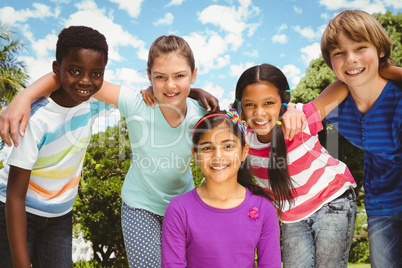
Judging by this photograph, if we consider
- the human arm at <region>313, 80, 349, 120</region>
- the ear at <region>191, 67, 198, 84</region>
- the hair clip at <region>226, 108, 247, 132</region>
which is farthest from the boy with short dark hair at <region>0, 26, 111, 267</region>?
the human arm at <region>313, 80, 349, 120</region>

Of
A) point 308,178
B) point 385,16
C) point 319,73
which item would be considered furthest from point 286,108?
point 385,16

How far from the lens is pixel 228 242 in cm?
263

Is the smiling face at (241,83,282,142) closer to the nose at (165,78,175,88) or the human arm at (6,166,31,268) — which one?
the nose at (165,78,175,88)

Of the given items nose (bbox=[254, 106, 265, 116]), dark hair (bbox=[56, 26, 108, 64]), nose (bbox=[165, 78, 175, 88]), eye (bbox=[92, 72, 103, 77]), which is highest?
dark hair (bbox=[56, 26, 108, 64])

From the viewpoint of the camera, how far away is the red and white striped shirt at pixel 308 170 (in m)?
2.99

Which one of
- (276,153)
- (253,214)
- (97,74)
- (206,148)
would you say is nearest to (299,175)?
(276,153)

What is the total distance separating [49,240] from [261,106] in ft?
6.33

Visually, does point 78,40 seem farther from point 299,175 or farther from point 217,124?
point 299,175

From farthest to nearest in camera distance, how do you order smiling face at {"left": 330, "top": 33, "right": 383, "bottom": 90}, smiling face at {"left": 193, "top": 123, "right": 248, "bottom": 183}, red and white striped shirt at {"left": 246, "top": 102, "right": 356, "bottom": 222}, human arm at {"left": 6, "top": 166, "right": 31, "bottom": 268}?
red and white striped shirt at {"left": 246, "top": 102, "right": 356, "bottom": 222}, smiling face at {"left": 330, "top": 33, "right": 383, "bottom": 90}, smiling face at {"left": 193, "top": 123, "right": 248, "bottom": 183}, human arm at {"left": 6, "top": 166, "right": 31, "bottom": 268}

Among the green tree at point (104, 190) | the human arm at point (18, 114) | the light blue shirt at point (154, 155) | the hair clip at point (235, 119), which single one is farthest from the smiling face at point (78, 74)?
the green tree at point (104, 190)

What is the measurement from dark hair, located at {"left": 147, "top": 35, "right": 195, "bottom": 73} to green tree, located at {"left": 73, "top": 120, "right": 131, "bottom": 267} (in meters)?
5.01

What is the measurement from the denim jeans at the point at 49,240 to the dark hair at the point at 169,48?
1401 millimetres

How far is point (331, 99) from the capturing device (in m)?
3.17

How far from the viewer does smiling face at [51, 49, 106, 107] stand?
2670mm
